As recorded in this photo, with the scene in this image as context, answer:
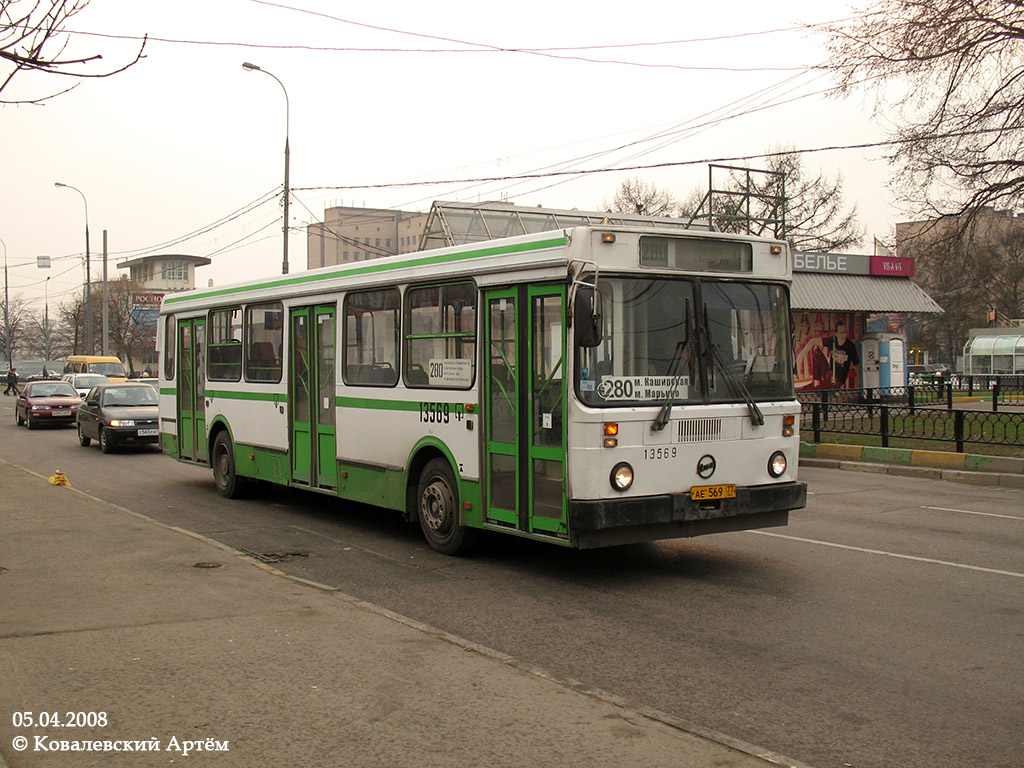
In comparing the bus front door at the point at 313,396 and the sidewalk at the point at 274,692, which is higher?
the bus front door at the point at 313,396

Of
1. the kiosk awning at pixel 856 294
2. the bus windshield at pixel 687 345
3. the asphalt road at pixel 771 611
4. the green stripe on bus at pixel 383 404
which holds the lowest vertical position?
the asphalt road at pixel 771 611

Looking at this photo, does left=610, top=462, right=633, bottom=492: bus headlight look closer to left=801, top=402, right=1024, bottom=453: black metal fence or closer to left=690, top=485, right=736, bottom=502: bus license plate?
left=690, top=485, right=736, bottom=502: bus license plate

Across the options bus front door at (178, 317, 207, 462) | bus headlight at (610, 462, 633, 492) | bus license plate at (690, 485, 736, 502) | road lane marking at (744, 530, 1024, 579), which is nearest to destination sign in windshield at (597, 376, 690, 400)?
bus headlight at (610, 462, 633, 492)

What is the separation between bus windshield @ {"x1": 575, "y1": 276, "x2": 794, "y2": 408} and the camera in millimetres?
7973

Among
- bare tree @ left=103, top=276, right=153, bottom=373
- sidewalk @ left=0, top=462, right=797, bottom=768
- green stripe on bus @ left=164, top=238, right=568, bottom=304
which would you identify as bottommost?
sidewalk @ left=0, top=462, right=797, bottom=768

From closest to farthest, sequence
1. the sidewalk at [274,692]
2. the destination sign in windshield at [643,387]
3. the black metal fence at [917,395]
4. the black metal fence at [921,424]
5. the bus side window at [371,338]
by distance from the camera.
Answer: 1. the sidewalk at [274,692]
2. the destination sign in windshield at [643,387]
3. the bus side window at [371,338]
4. the black metal fence at [921,424]
5. the black metal fence at [917,395]

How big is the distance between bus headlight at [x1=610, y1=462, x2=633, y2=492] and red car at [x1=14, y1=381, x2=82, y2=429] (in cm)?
2683

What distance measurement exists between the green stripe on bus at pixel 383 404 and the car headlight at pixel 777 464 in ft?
9.02

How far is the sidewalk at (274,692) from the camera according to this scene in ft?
15.0

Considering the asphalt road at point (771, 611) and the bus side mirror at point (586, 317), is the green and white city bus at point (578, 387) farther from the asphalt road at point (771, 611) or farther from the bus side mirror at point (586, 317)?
the asphalt road at point (771, 611)

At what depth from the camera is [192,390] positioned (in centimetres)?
1541

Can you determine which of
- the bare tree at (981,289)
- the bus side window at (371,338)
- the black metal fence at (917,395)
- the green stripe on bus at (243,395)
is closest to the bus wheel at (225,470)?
the green stripe on bus at (243,395)

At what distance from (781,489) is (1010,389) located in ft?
88.1

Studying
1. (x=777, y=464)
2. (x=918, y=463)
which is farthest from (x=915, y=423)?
(x=777, y=464)
